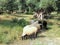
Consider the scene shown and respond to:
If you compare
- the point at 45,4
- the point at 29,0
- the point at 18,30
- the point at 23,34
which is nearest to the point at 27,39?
the point at 23,34

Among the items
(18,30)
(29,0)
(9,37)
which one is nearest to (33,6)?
(29,0)

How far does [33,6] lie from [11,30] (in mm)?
20678

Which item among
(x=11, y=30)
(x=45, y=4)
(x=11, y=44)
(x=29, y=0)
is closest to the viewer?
(x=11, y=44)

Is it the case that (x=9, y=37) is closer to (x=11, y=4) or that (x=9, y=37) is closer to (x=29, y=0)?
(x=29, y=0)

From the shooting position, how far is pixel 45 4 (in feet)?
112

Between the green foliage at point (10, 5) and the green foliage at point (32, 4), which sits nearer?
the green foliage at point (32, 4)

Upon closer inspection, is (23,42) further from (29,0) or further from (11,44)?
(29,0)

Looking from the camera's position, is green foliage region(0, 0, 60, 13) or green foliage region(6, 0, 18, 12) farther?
green foliage region(6, 0, 18, 12)

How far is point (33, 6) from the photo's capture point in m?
41.2

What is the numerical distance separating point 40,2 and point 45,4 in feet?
5.41

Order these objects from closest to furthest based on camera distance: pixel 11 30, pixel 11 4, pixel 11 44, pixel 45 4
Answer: pixel 11 44, pixel 11 30, pixel 45 4, pixel 11 4

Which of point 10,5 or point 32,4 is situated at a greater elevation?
point 32,4

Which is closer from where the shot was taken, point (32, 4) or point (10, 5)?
point (32, 4)

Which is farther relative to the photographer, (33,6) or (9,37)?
(33,6)
